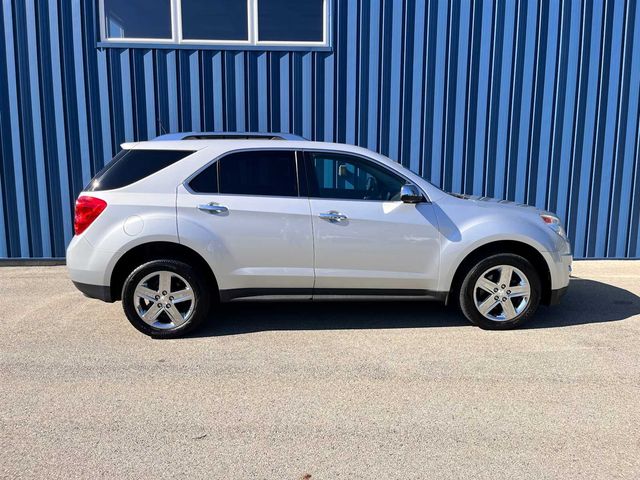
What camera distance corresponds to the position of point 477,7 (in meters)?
7.11

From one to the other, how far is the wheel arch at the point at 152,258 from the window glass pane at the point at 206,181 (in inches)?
21.0

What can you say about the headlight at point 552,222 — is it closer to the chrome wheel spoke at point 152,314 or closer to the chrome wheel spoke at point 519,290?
the chrome wheel spoke at point 519,290

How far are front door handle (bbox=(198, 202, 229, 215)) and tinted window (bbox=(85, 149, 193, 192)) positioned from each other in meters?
0.51

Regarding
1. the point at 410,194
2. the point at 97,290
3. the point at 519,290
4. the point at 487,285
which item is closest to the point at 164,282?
the point at 97,290

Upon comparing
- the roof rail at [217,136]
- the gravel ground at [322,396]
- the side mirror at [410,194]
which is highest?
the roof rail at [217,136]

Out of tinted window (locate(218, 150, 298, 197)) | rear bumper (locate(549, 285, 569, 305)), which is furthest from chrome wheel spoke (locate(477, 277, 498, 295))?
tinted window (locate(218, 150, 298, 197))

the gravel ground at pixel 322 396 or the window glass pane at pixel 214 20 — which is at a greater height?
the window glass pane at pixel 214 20

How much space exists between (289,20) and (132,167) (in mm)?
4159

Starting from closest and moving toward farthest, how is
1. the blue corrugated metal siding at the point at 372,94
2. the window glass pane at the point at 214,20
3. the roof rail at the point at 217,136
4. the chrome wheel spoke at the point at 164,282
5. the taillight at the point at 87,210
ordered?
the taillight at the point at 87,210
the chrome wheel spoke at the point at 164,282
the roof rail at the point at 217,136
the blue corrugated metal siding at the point at 372,94
the window glass pane at the point at 214,20

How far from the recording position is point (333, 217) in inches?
168

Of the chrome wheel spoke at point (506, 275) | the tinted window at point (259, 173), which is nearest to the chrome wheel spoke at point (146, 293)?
the tinted window at point (259, 173)

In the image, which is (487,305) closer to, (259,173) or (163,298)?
(259,173)

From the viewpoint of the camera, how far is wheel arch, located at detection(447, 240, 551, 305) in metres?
4.48

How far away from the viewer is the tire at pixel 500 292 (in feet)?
14.5
